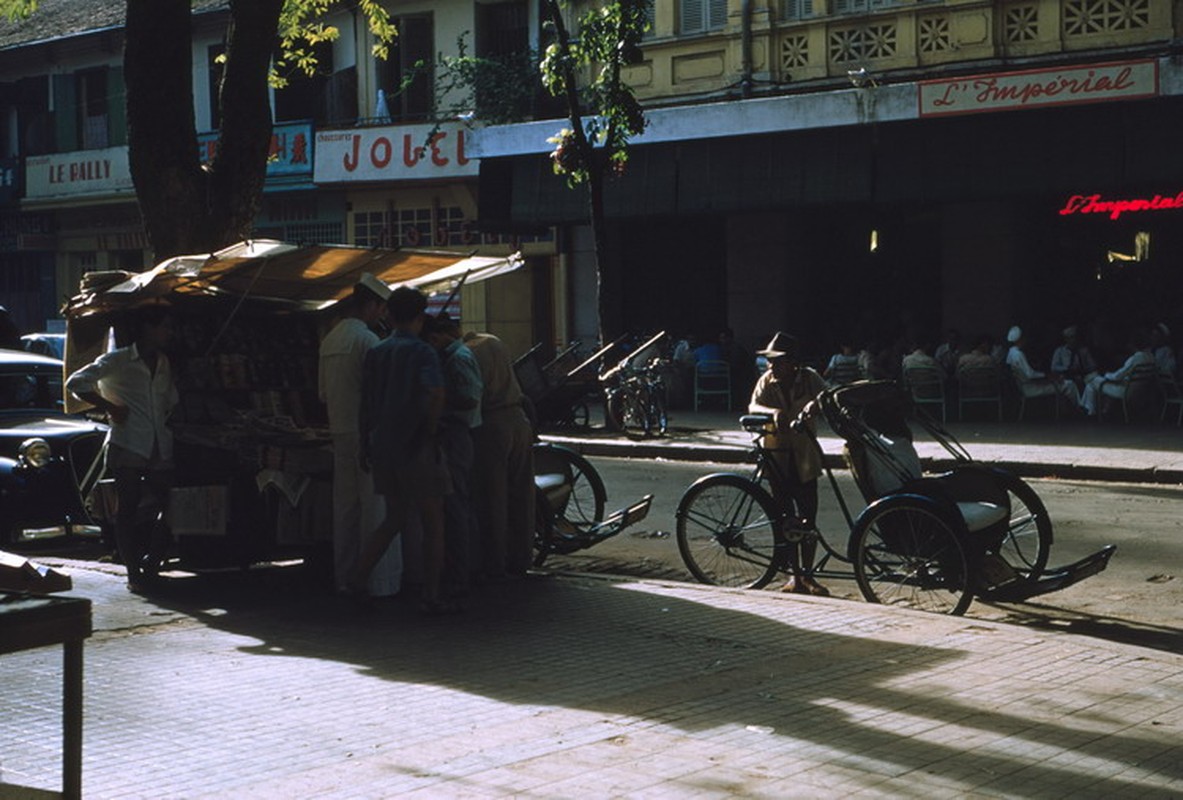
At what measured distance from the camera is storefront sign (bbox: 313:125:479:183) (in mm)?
29719

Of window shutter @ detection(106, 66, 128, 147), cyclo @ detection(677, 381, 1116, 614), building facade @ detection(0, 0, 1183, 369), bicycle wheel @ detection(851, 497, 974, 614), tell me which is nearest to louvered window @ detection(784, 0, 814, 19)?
building facade @ detection(0, 0, 1183, 369)

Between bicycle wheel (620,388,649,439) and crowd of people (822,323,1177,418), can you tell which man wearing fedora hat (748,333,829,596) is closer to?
bicycle wheel (620,388,649,439)

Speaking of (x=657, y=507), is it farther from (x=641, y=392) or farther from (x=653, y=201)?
(x=653, y=201)

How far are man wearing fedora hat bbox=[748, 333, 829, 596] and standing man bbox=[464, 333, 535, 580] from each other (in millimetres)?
1544

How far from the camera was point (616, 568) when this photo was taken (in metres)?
11.4

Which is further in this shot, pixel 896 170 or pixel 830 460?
pixel 896 170

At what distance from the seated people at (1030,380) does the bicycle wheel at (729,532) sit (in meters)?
12.4

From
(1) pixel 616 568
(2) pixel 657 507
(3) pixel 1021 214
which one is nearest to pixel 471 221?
(3) pixel 1021 214

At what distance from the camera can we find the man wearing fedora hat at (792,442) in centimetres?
1016

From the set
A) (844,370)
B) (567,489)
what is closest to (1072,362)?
(844,370)

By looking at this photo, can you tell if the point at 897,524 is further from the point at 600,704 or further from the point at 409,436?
the point at 600,704

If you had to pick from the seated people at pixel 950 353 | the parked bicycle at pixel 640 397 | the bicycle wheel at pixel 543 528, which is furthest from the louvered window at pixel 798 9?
the bicycle wheel at pixel 543 528

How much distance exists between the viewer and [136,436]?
1012 centimetres

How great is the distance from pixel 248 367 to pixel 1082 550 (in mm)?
5970
